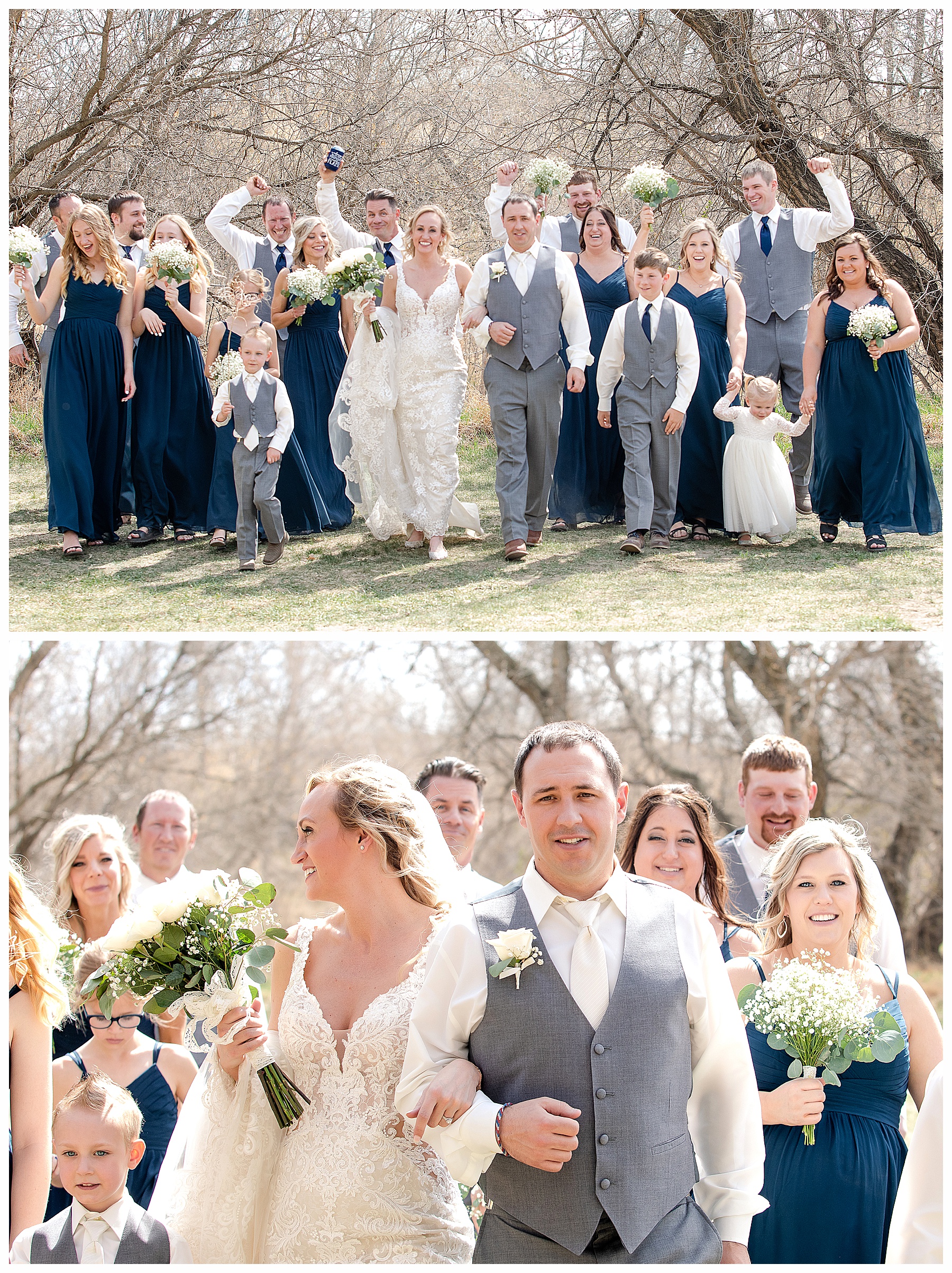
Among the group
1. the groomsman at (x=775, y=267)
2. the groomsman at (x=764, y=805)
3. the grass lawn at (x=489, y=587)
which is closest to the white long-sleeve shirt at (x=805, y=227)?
the groomsman at (x=775, y=267)

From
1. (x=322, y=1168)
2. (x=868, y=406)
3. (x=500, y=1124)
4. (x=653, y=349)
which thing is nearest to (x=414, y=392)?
(x=653, y=349)

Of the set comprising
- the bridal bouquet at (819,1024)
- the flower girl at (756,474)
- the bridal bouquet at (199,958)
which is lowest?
the bridal bouquet at (819,1024)

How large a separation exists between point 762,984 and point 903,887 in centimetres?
1304

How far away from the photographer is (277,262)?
9.11 m

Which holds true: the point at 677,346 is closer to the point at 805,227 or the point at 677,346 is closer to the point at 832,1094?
the point at 805,227

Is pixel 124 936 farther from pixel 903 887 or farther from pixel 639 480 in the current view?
pixel 903 887

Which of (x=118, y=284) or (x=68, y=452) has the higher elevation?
(x=118, y=284)

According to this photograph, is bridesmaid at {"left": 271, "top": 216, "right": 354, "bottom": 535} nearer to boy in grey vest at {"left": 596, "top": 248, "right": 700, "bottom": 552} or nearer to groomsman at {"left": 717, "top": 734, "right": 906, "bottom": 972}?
boy in grey vest at {"left": 596, "top": 248, "right": 700, "bottom": 552}

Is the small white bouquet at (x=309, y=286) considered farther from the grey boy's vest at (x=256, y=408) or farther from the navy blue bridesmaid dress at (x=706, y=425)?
the navy blue bridesmaid dress at (x=706, y=425)

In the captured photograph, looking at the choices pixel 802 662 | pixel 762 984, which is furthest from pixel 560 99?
pixel 762 984

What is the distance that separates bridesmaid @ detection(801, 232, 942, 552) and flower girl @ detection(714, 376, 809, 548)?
0.85ft

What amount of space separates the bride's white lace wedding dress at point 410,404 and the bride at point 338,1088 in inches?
188

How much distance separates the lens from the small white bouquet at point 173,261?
26.6ft

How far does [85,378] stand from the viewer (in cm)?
835
